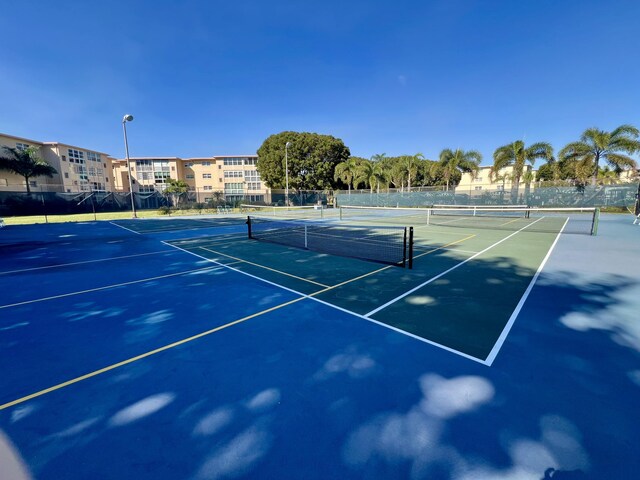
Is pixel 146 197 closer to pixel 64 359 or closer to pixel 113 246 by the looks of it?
pixel 113 246

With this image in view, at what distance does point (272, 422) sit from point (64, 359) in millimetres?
3137

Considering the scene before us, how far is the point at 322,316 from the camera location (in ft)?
16.2

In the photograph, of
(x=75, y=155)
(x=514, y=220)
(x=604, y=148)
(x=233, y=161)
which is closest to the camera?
(x=514, y=220)

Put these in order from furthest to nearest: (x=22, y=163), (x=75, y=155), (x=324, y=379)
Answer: (x=75, y=155), (x=22, y=163), (x=324, y=379)

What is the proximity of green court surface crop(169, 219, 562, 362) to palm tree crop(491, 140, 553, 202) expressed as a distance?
Answer: 25.9m

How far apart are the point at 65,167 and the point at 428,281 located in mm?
65686

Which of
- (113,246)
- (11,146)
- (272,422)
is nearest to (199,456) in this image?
(272,422)

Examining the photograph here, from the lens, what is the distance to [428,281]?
6777 mm

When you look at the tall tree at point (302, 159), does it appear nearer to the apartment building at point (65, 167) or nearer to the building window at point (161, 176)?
the building window at point (161, 176)

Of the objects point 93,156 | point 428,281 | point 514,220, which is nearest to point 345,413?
point 428,281

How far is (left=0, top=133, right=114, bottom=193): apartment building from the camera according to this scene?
41.4 m

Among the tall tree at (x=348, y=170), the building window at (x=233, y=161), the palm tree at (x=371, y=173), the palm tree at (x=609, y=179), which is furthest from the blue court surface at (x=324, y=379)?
the building window at (x=233, y=161)

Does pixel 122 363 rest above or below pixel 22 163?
below

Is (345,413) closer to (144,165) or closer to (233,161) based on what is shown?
(233,161)
